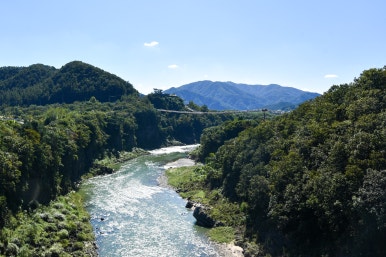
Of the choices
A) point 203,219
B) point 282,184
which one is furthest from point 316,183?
point 203,219

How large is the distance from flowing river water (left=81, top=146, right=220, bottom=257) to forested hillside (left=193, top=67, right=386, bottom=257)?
836 cm

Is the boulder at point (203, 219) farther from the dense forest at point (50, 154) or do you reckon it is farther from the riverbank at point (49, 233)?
the dense forest at point (50, 154)

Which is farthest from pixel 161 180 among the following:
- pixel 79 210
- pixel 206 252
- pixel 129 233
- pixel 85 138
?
pixel 206 252

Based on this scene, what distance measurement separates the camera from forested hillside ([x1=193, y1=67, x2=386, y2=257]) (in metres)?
34.0

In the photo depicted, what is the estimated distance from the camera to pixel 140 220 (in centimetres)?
5903

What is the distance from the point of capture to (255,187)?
50.5 meters

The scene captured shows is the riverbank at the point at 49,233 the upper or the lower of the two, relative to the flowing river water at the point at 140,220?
upper

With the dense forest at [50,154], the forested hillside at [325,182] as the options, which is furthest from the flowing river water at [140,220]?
the forested hillside at [325,182]

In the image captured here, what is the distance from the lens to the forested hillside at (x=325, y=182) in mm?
34031

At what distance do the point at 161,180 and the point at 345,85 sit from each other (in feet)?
156

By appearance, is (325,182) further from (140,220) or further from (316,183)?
(140,220)

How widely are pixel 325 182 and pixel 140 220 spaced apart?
101 feet

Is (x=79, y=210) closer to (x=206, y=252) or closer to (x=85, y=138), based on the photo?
(x=206, y=252)

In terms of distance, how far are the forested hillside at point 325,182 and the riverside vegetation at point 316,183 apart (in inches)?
3.4
